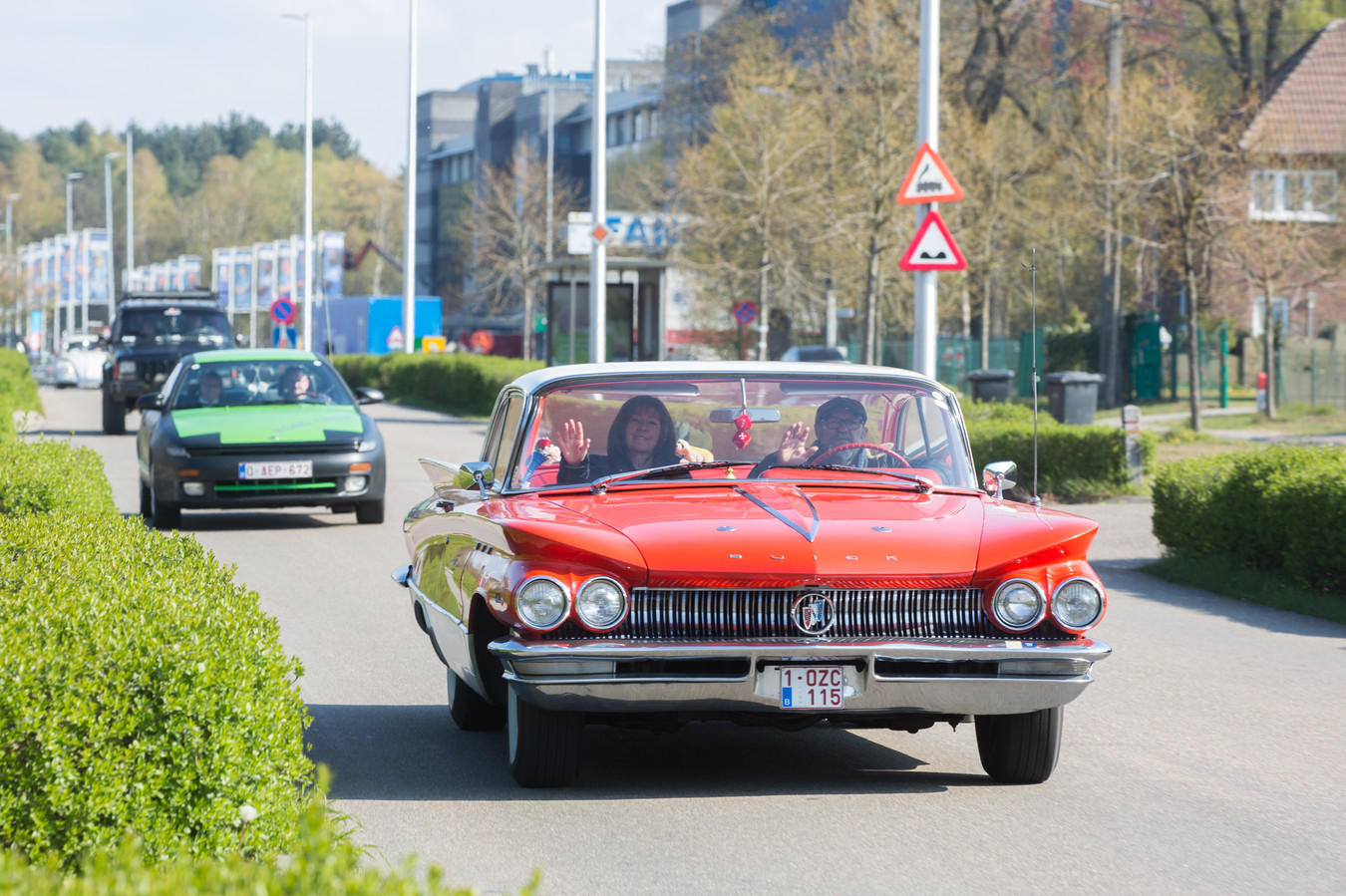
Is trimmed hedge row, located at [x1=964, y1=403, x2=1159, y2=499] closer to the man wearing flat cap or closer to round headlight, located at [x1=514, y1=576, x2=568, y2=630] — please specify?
the man wearing flat cap

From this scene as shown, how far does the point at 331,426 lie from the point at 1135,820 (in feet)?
35.4

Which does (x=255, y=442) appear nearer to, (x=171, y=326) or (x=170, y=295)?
(x=171, y=326)

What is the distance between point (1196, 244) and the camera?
3142cm

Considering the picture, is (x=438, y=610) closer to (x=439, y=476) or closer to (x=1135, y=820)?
(x=439, y=476)

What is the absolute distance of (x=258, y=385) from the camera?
16422mm

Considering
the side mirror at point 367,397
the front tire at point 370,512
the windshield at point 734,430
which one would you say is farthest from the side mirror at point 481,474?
the side mirror at point 367,397

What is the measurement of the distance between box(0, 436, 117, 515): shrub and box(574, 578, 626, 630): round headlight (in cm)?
481

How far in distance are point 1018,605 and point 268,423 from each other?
1074 cm

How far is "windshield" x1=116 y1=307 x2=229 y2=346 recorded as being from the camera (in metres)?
30.1

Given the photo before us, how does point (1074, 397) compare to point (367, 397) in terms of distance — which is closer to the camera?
point (367, 397)

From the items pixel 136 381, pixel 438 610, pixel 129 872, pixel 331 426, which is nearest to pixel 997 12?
pixel 136 381

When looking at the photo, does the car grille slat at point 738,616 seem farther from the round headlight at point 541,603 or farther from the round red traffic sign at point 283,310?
the round red traffic sign at point 283,310

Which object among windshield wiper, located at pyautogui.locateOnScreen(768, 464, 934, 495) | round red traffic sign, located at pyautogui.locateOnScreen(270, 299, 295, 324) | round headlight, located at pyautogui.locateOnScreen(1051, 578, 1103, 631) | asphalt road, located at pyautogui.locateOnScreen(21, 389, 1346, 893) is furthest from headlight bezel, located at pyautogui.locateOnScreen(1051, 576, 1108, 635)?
round red traffic sign, located at pyautogui.locateOnScreen(270, 299, 295, 324)

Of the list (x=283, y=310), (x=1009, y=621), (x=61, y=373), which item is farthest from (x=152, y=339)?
(x=61, y=373)
